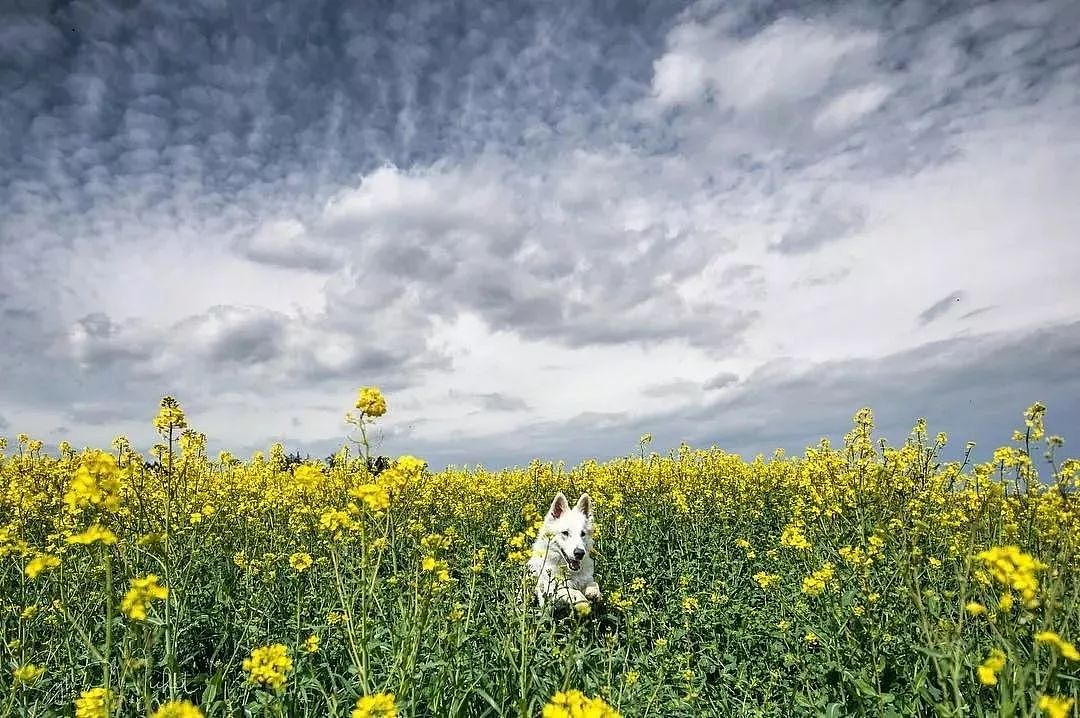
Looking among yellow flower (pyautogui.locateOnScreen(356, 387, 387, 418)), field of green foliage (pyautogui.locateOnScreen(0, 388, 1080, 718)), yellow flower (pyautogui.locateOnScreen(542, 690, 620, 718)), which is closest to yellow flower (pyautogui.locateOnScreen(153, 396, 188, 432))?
field of green foliage (pyautogui.locateOnScreen(0, 388, 1080, 718))

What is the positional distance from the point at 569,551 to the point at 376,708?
4.46m

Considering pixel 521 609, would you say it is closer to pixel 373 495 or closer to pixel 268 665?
pixel 373 495

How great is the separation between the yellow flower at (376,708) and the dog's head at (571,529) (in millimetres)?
4195

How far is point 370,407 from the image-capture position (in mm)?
4391

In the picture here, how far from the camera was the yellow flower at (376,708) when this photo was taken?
2609 millimetres

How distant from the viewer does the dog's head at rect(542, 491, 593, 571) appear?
Result: 7008mm

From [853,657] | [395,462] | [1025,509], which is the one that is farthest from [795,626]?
[395,462]

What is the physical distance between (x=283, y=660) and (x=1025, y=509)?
24.4 feet

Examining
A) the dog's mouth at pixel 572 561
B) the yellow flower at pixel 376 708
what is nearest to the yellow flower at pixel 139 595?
the yellow flower at pixel 376 708

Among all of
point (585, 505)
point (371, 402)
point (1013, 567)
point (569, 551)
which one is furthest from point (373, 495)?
point (585, 505)

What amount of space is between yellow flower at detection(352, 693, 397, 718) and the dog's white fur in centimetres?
412

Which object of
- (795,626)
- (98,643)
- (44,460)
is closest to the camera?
(98,643)

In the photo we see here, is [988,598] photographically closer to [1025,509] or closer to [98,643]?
[1025,509]

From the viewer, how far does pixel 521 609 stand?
504 cm
